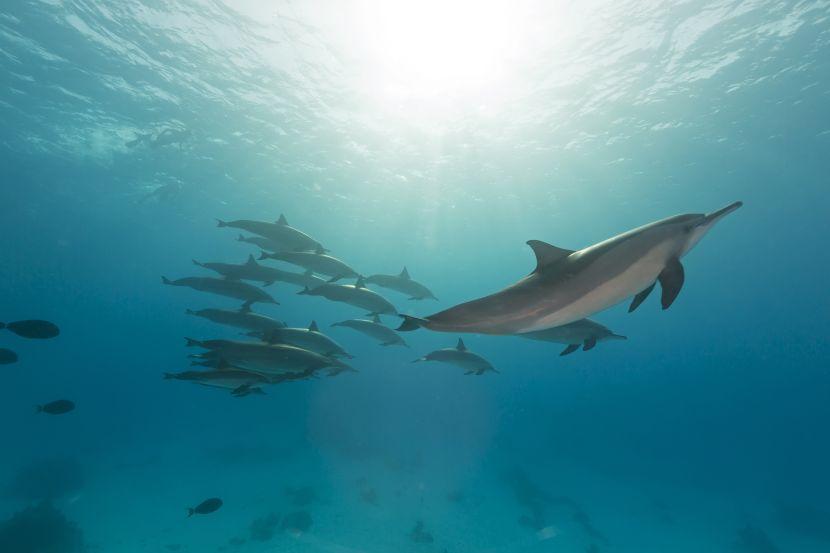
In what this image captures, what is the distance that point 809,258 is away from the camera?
2140 inches

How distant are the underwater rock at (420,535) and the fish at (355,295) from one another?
11.7 metres

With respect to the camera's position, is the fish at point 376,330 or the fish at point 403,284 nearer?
the fish at point 376,330

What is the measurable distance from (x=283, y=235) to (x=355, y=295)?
2483 mm

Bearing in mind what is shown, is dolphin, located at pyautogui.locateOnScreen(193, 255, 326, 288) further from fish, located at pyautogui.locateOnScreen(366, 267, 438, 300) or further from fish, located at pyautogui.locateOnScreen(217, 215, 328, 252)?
fish, located at pyautogui.locateOnScreen(366, 267, 438, 300)

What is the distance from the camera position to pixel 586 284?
235cm

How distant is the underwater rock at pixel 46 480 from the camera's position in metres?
21.4

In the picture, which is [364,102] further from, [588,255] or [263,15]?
[588,255]

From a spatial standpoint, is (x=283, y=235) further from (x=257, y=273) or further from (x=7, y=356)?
(x=7, y=356)

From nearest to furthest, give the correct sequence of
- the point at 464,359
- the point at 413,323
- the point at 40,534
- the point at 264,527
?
1. the point at 413,323
2. the point at 464,359
3. the point at 40,534
4. the point at 264,527

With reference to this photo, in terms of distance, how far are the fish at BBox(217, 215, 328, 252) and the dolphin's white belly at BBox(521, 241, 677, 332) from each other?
356 inches

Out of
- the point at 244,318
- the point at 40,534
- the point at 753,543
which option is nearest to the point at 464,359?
the point at 244,318

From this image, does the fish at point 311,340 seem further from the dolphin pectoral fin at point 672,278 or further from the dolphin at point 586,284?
the dolphin pectoral fin at point 672,278

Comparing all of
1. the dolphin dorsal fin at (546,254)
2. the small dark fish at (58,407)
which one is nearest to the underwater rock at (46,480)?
the small dark fish at (58,407)

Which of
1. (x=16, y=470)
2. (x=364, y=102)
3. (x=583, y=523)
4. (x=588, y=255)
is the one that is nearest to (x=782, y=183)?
(x=583, y=523)
